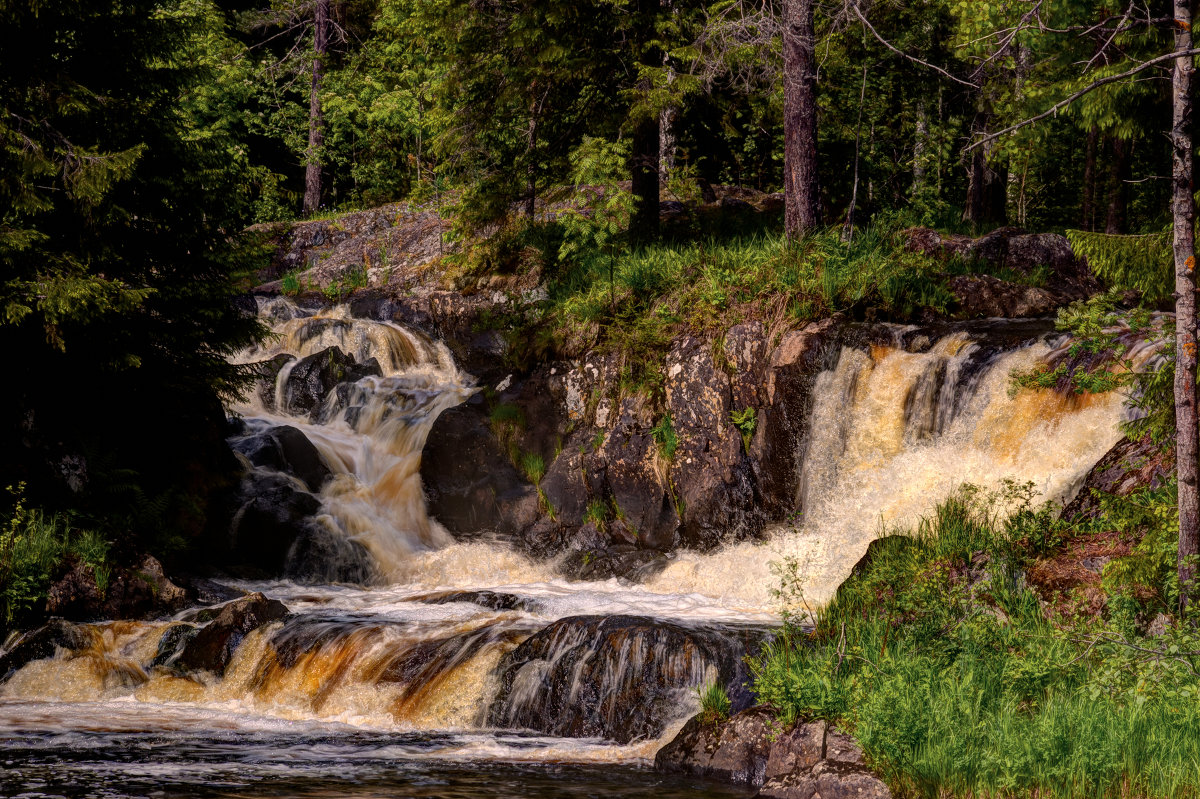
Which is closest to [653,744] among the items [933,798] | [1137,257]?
[933,798]

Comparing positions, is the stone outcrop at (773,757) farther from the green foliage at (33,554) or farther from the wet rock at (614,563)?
the green foliage at (33,554)

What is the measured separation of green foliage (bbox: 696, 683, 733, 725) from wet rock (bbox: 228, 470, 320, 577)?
8.19 m

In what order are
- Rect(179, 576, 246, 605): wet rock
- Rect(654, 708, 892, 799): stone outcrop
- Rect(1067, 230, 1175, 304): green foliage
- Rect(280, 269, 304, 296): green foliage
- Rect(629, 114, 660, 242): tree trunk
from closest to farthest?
Rect(654, 708, 892, 799): stone outcrop, Rect(1067, 230, 1175, 304): green foliage, Rect(179, 576, 246, 605): wet rock, Rect(629, 114, 660, 242): tree trunk, Rect(280, 269, 304, 296): green foliage

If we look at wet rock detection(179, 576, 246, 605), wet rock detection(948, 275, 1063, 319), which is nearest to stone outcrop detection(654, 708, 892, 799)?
wet rock detection(179, 576, 246, 605)

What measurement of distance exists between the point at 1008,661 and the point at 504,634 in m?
4.50

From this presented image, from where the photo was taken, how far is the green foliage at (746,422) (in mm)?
13883

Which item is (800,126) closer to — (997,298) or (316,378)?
(997,298)

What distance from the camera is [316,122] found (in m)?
30.6

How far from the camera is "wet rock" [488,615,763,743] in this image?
8.77 metres

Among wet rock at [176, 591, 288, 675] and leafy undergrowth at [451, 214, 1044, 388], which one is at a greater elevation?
leafy undergrowth at [451, 214, 1044, 388]

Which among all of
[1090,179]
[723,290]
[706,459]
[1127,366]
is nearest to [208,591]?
[706,459]

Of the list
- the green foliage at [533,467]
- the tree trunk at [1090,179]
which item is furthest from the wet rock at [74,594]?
A: the tree trunk at [1090,179]

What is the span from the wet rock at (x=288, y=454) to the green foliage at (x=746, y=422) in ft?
19.6

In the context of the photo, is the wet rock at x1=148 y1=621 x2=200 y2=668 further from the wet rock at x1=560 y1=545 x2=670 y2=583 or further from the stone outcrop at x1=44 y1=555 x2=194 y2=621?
the wet rock at x1=560 y1=545 x2=670 y2=583
